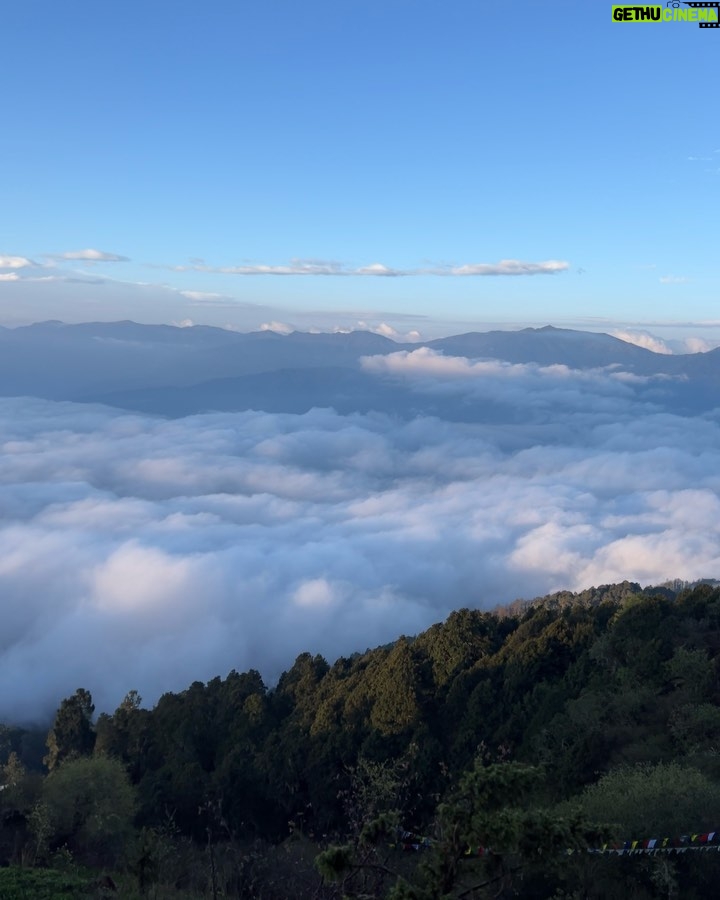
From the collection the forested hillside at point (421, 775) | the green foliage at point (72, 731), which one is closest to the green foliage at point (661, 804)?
the forested hillside at point (421, 775)

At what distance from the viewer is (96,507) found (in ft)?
449

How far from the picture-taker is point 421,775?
2312cm

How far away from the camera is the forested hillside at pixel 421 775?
7.27 m

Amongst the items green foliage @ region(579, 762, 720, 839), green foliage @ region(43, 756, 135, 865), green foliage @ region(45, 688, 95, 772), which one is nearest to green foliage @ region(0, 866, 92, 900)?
green foliage @ region(43, 756, 135, 865)

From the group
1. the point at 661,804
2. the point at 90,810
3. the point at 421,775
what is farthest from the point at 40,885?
the point at 421,775

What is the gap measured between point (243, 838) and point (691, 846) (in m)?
13.6

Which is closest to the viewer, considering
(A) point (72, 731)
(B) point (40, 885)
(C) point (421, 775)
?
(B) point (40, 885)

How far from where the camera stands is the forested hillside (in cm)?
727

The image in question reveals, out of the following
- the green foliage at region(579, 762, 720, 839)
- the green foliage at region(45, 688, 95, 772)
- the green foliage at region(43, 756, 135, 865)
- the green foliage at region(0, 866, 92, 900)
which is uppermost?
the green foliage at region(579, 762, 720, 839)

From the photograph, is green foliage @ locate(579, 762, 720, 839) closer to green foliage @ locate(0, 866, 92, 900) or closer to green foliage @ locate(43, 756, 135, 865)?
green foliage @ locate(0, 866, 92, 900)

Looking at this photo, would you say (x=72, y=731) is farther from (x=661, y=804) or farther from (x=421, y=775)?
(x=661, y=804)

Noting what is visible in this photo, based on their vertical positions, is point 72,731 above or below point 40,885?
below

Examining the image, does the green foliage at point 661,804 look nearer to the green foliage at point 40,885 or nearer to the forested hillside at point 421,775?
the forested hillside at point 421,775

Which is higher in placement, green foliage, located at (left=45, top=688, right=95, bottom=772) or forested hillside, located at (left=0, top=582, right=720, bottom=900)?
forested hillside, located at (left=0, top=582, right=720, bottom=900)
